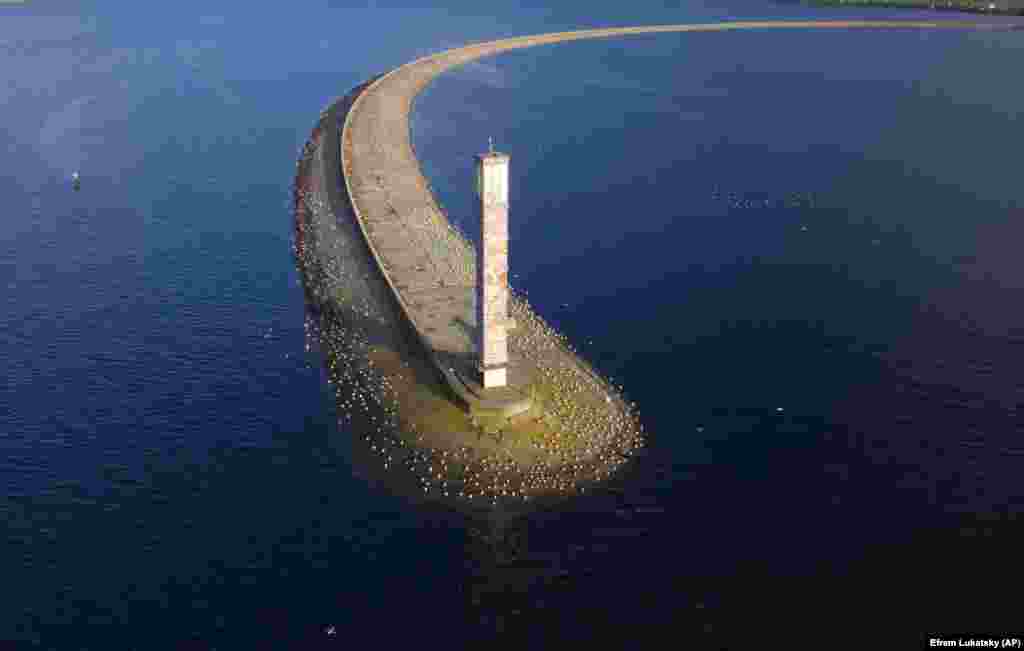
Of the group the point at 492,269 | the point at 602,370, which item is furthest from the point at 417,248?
the point at 492,269

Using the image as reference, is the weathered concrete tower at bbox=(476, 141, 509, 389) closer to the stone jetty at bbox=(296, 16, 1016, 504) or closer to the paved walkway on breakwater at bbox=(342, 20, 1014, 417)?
the stone jetty at bbox=(296, 16, 1016, 504)

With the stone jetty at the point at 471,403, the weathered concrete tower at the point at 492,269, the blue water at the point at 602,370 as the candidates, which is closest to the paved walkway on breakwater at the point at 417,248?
the stone jetty at the point at 471,403

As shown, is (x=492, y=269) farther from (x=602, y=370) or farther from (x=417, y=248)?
(x=417, y=248)

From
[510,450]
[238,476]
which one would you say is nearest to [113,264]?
[238,476]

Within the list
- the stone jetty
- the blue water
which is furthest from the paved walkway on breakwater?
the blue water

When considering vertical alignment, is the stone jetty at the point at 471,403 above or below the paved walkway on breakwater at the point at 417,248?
below

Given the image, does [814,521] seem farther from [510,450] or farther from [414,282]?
[414,282]

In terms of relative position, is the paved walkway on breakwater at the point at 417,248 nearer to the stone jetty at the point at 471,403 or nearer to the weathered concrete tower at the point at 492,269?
the stone jetty at the point at 471,403

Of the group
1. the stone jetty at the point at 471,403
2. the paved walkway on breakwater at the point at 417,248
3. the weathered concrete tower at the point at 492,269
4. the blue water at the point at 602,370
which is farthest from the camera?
the paved walkway on breakwater at the point at 417,248
